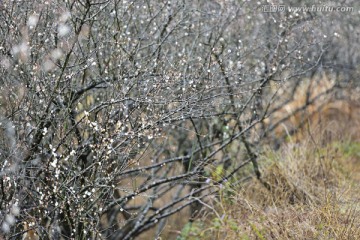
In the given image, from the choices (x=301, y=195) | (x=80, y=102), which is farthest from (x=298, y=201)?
(x=80, y=102)

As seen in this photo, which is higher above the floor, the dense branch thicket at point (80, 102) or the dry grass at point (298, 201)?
the dense branch thicket at point (80, 102)

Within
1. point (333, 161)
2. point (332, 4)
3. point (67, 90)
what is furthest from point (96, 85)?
point (332, 4)

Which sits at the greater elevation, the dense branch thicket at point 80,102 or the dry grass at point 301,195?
the dense branch thicket at point 80,102

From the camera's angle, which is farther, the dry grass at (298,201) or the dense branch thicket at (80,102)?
the dry grass at (298,201)

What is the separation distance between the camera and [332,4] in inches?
283

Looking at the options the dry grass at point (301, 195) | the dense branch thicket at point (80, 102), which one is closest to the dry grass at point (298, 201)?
the dry grass at point (301, 195)

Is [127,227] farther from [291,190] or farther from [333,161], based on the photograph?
[333,161]

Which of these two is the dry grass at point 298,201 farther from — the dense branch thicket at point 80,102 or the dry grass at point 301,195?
the dense branch thicket at point 80,102

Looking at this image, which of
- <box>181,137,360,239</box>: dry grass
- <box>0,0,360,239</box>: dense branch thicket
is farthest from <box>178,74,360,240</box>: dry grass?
<box>0,0,360,239</box>: dense branch thicket

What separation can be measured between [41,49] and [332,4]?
158 inches

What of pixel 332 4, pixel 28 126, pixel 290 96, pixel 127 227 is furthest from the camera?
pixel 290 96

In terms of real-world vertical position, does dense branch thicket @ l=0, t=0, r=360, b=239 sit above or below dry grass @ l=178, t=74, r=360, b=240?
above

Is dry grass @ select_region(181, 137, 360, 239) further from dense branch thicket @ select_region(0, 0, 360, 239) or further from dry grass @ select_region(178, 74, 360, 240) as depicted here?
dense branch thicket @ select_region(0, 0, 360, 239)

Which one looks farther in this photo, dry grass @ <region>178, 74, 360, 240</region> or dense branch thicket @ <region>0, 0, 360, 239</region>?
dry grass @ <region>178, 74, 360, 240</region>
